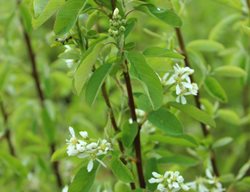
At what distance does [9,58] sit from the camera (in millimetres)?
2619

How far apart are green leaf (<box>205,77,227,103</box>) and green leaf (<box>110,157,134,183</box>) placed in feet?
1.93

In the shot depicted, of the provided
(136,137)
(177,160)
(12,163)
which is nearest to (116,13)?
(136,137)

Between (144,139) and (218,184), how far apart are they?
30 centimetres

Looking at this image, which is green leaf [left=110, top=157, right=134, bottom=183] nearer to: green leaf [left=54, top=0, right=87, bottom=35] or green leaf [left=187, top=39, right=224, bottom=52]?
green leaf [left=54, top=0, right=87, bottom=35]

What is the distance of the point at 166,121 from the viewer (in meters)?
1.55

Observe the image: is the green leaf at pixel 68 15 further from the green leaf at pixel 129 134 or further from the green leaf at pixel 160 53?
the green leaf at pixel 129 134

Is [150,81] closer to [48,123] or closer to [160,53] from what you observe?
[160,53]

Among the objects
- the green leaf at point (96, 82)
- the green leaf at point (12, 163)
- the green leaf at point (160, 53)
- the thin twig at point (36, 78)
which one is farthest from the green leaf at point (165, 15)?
the thin twig at point (36, 78)

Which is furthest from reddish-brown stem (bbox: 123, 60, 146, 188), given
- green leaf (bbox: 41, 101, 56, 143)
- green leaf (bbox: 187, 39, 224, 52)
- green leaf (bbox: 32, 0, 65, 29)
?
green leaf (bbox: 41, 101, 56, 143)

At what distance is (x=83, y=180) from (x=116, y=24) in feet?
1.40

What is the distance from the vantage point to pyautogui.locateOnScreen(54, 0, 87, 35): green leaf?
1391 millimetres

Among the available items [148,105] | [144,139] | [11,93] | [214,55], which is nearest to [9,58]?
[11,93]

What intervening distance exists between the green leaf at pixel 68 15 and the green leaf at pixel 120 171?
365 mm

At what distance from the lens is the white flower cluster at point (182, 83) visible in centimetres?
153
